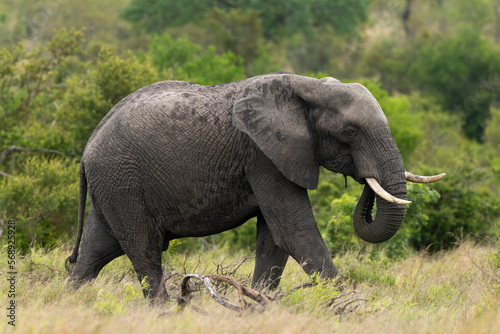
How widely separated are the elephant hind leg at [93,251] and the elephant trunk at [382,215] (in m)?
2.38

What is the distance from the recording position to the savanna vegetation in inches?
218

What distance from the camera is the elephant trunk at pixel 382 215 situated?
5.93m

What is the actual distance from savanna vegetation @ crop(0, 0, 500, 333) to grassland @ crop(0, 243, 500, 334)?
0.02 m

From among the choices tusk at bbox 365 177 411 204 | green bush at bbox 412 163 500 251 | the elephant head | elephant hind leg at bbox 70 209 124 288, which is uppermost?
the elephant head

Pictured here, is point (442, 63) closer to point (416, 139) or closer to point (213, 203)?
point (416, 139)

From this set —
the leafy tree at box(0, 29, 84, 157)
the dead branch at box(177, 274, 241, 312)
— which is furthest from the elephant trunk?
the leafy tree at box(0, 29, 84, 157)

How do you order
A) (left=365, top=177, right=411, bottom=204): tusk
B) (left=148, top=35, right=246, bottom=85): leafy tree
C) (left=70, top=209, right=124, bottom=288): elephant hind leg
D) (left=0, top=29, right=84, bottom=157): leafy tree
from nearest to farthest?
(left=365, top=177, right=411, bottom=204): tusk < (left=70, top=209, right=124, bottom=288): elephant hind leg < (left=0, top=29, right=84, bottom=157): leafy tree < (left=148, top=35, right=246, bottom=85): leafy tree

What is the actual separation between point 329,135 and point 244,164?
2.56 ft

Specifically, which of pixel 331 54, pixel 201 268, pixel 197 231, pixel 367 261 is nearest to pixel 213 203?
pixel 197 231

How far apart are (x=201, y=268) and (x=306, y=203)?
2.55 meters

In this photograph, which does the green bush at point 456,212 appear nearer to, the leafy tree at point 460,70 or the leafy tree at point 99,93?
the leafy tree at point 99,93

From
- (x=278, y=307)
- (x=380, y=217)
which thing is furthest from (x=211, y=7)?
(x=278, y=307)

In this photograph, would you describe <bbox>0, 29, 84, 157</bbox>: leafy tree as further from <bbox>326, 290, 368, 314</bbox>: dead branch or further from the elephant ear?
<bbox>326, 290, 368, 314</bbox>: dead branch

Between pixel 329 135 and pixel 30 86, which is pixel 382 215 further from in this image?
pixel 30 86
